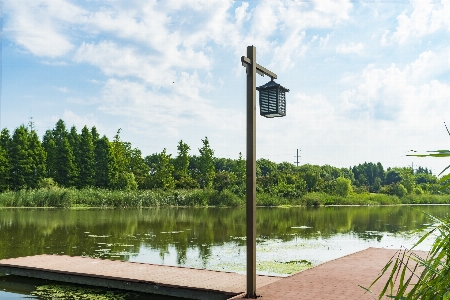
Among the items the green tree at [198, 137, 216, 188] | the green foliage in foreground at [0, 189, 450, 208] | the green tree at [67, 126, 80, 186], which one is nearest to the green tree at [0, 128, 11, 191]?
the green foliage in foreground at [0, 189, 450, 208]

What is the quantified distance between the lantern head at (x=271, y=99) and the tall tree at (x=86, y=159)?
21911mm

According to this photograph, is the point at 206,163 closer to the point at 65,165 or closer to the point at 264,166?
the point at 65,165

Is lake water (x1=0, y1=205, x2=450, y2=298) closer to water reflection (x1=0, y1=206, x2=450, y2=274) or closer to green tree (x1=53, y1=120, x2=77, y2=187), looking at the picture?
water reflection (x1=0, y1=206, x2=450, y2=274)

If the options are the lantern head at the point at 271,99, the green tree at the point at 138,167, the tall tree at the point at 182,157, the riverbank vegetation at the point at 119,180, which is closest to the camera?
the lantern head at the point at 271,99

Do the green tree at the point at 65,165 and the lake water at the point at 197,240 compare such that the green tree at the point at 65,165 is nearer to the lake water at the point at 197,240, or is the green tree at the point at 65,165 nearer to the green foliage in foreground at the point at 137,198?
the green foliage in foreground at the point at 137,198

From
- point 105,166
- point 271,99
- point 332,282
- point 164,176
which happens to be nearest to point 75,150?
point 105,166

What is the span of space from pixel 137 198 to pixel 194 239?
11.9m

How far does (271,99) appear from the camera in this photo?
5102mm

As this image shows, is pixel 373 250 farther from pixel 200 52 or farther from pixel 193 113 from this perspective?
pixel 193 113

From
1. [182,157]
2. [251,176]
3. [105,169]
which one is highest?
[182,157]

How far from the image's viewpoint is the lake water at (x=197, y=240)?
7.89 meters

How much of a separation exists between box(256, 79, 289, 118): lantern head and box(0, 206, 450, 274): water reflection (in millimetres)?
2579

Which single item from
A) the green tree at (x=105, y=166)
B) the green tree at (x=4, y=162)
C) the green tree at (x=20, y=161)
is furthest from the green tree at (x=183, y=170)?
the green tree at (x=4, y=162)

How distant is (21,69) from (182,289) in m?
23.3
